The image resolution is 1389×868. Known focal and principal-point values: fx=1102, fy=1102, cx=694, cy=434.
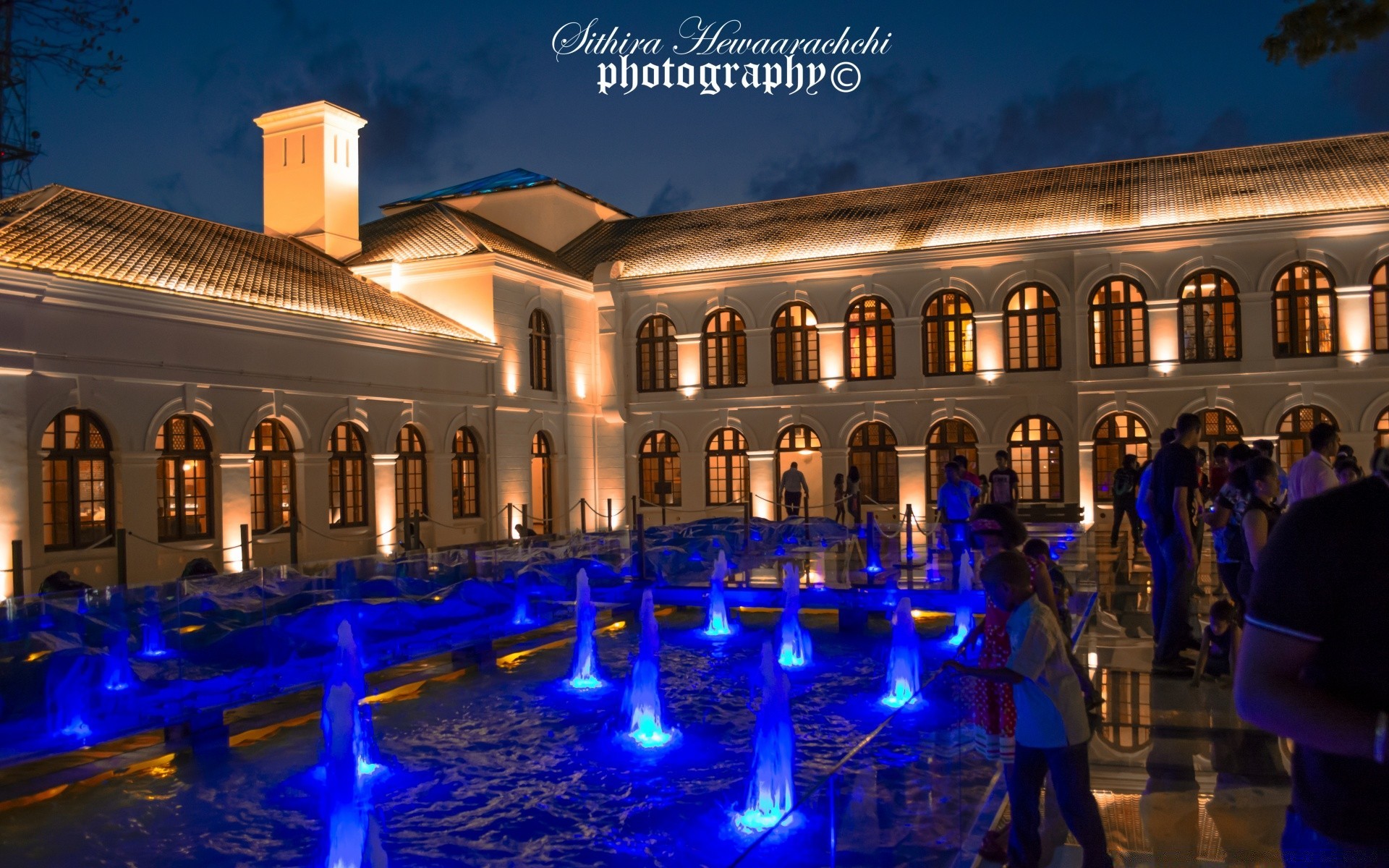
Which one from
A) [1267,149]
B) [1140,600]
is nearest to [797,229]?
[1267,149]

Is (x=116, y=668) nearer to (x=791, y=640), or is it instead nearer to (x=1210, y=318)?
(x=791, y=640)

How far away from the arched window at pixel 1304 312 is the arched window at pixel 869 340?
9240 millimetres

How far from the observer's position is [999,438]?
28219mm

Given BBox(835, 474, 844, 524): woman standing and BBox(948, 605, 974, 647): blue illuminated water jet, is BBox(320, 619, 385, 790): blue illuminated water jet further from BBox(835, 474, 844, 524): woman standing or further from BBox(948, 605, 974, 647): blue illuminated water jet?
BBox(835, 474, 844, 524): woman standing

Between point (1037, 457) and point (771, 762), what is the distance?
2184cm

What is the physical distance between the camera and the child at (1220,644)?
858 cm

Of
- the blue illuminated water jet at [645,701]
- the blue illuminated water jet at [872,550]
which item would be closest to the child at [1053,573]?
the blue illuminated water jet at [645,701]

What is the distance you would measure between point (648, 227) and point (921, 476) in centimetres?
1236

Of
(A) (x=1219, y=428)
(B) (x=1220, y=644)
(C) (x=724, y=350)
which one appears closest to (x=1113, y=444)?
(A) (x=1219, y=428)

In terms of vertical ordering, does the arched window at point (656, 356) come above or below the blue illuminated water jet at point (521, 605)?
above

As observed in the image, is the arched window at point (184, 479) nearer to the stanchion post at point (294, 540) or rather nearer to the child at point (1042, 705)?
the stanchion post at point (294, 540)

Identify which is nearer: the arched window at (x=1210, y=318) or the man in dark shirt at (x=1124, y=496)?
the man in dark shirt at (x=1124, y=496)

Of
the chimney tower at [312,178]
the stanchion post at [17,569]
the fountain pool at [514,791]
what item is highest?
the chimney tower at [312,178]

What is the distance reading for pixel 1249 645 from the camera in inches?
102
